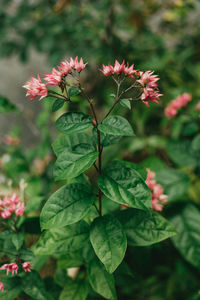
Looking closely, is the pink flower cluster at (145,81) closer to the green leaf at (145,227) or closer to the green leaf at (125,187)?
the green leaf at (125,187)

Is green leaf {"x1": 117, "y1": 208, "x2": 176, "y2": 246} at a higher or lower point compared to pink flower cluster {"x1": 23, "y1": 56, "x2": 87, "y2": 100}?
lower

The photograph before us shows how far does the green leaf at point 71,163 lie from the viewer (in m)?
0.62

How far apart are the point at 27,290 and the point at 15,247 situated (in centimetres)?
14

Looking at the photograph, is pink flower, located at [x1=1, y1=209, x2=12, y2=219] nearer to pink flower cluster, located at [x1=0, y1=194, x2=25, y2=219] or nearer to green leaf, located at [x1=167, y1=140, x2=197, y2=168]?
pink flower cluster, located at [x1=0, y1=194, x2=25, y2=219]

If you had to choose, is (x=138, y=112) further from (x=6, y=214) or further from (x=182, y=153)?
(x=6, y=214)

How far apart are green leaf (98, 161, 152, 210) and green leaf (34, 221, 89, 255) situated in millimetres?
233

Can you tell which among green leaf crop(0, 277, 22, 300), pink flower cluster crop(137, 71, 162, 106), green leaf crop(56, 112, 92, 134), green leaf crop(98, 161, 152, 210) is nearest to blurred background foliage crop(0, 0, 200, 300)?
green leaf crop(0, 277, 22, 300)

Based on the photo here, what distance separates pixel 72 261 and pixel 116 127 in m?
0.57

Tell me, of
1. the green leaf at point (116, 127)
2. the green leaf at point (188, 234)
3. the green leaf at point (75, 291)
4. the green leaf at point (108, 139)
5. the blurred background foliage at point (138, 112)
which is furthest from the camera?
the blurred background foliage at point (138, 112)

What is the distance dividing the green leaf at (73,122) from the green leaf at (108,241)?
0.30 m

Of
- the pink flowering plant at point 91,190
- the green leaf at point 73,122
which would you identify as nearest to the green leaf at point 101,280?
the pink flowering plant at point 91,190

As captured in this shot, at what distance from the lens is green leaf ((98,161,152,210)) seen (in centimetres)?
64

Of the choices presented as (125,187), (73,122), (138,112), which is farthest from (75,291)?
(138,112)

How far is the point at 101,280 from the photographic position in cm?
80
